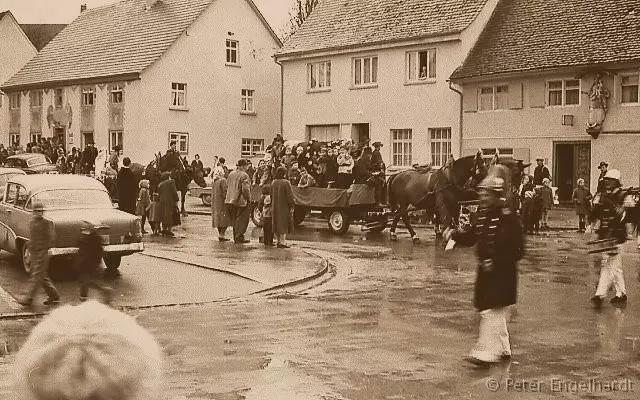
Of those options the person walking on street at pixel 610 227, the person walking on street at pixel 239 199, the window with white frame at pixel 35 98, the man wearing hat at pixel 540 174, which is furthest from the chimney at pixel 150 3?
the person walking on street at pixel 610 227

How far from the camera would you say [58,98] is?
56.4 meters

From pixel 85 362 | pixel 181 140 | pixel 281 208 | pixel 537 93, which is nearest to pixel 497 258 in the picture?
pixel 85 362

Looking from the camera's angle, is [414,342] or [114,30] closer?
[414,342]

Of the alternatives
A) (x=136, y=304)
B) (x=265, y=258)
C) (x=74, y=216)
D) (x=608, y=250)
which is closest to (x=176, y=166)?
(x=265, y=258)

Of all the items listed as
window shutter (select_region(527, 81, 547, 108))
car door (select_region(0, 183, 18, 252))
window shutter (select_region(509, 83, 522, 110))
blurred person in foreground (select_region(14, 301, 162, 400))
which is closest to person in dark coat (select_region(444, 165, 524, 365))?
blurred person in foreground (select_region(14, 301, 162, 400))

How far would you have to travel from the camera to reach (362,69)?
43.8 metres

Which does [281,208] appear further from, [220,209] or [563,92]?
[563,92]

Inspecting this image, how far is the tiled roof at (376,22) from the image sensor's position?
132ft

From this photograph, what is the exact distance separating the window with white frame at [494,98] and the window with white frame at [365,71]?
597 centimetres

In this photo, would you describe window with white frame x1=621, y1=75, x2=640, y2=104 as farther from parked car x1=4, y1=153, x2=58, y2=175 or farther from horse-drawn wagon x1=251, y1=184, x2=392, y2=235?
parked car x1=4, y1=153, x2=58, y2=175

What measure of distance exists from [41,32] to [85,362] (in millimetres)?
80510

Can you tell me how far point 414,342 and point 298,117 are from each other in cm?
3682

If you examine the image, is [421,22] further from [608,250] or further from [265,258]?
[608,250]

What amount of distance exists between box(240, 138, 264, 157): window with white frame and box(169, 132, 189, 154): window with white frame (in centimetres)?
360
